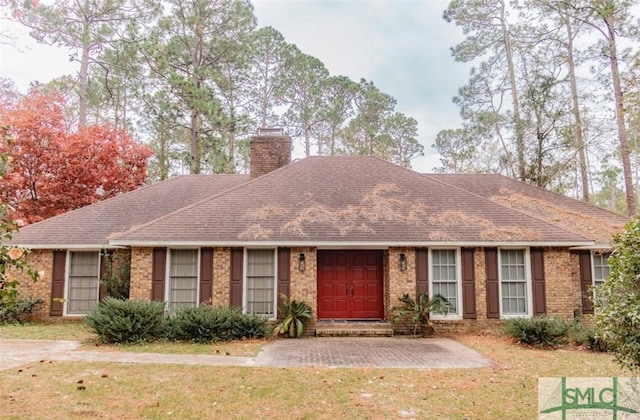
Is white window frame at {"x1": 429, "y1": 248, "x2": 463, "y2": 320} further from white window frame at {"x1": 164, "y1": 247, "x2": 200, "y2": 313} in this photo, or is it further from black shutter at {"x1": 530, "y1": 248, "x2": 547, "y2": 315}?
white window frame at {"x1": 164, "y1": 247, "x2": 200, "y2": 313}

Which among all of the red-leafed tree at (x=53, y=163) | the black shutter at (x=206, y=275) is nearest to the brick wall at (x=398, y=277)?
the black shutter at (x=206, y=275)

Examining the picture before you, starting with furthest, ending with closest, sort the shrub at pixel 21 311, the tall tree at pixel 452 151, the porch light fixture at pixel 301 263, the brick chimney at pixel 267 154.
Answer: the tall tree at pixel 452 151
the brick chimney at pixel 267 154
the shrub at pixel 21 311
the porch light fixture at pixel 301 263

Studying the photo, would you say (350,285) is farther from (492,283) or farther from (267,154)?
(267,154)

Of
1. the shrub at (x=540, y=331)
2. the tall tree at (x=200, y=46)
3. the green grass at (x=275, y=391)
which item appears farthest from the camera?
the tall tree at (x=200, y=46)

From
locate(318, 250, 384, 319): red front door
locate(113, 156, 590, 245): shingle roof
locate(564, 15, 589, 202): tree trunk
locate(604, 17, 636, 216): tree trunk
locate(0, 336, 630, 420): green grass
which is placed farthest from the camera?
locate(564, 15, 589, 202): tree trunk

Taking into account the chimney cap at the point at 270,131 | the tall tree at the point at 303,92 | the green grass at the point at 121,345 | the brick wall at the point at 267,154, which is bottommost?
the green grass at the point at 121,345

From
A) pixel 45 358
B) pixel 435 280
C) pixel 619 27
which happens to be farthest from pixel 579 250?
pixel 45 358

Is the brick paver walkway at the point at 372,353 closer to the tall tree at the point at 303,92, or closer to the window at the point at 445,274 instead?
the window at the point at 445,274

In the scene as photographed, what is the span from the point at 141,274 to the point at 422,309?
310 inches

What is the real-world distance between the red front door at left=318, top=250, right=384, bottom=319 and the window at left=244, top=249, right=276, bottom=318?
1494 mm

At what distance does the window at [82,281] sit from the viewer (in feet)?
43.6

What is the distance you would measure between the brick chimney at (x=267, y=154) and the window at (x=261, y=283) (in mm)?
5143

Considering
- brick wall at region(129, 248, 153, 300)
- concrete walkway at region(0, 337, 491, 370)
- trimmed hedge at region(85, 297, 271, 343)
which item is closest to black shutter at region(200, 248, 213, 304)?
trimmed hedge at region(85, 297, 271, 343)

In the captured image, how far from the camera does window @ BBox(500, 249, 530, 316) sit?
38.8 feet
